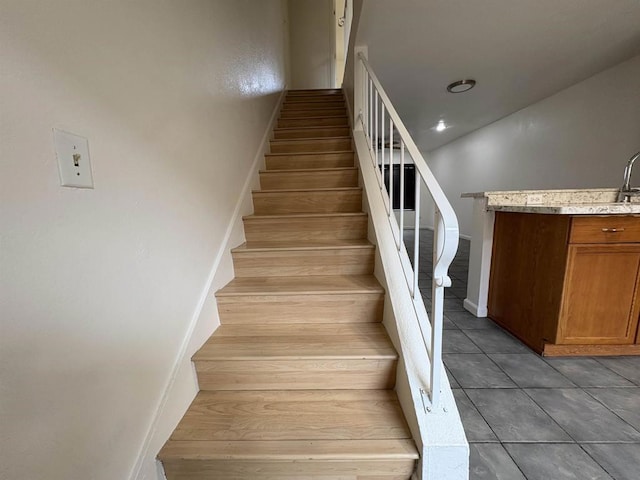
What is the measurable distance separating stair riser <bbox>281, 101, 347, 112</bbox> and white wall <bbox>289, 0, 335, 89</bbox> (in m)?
1.45

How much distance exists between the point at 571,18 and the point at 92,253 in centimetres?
299

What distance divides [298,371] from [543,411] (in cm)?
114

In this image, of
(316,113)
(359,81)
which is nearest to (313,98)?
(316,113)

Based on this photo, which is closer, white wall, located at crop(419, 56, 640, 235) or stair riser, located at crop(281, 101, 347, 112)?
white wall, located at crop(419, 56, 640, 235)

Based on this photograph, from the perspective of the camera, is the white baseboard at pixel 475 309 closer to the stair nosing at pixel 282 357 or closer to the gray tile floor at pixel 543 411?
the gray tile floor at pixel 543 411

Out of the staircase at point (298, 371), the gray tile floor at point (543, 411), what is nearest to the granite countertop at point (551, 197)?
the gray tile floor at point (543, 411)

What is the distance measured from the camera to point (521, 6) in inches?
67.0

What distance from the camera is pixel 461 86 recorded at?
9.41 feet

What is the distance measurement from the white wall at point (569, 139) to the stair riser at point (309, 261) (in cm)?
258

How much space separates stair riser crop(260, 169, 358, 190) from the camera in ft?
7.04

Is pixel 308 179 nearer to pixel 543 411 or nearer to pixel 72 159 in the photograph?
pixel 72 159

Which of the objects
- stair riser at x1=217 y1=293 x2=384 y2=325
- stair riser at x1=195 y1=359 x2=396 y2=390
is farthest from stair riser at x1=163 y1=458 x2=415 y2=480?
stair riser at x1=217 y1=293 x2=384 y2=325

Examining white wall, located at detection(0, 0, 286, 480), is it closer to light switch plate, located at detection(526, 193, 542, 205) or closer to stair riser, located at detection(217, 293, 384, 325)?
stair riser, located at detection(217, 293, 384, 325)

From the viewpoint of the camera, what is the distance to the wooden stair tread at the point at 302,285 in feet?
4.38
